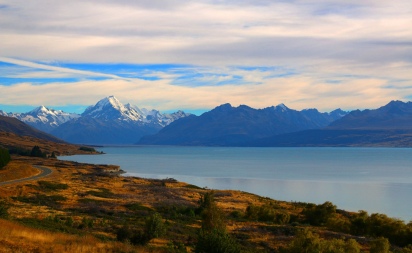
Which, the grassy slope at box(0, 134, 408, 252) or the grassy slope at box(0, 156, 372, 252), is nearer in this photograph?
the grassy slope at box(0, 134, 408, 252)

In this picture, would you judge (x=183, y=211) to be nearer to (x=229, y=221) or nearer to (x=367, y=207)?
(x=229, y=221)

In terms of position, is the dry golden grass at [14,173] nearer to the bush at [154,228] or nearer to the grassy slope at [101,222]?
the grassy slope at [101,222]

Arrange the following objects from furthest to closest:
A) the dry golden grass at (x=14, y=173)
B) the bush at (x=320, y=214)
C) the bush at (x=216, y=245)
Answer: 1. the dry golden grass at (x=14, y=173)
2. the bush at (x=320, y=214)
3. the bush at (x=216, y=245)

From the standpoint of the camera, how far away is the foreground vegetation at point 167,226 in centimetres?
2338

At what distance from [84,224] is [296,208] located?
43605 mm

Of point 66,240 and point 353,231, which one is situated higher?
point 66,240

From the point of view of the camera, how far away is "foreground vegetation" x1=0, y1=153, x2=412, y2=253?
2338 centimetres

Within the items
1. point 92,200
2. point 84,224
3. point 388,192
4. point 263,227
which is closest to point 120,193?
point 92,200

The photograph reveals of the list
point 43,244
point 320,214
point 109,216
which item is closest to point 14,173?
point 109,216

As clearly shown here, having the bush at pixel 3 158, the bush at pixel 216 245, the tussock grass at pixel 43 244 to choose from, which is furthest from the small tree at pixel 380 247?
the bush at pixel 3 158

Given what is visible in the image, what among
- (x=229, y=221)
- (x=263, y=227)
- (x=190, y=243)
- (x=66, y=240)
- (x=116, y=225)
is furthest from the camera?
(x=229, y=221)

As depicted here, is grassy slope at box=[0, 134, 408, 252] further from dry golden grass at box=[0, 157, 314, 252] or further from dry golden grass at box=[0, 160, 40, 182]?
dry golden grass at box=[0, 160, 40, 182]

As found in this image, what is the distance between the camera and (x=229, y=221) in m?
51.5

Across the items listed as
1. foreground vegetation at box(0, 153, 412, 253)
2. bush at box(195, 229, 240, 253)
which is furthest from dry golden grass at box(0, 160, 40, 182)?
bush at box(195, 229, 240, 253)
